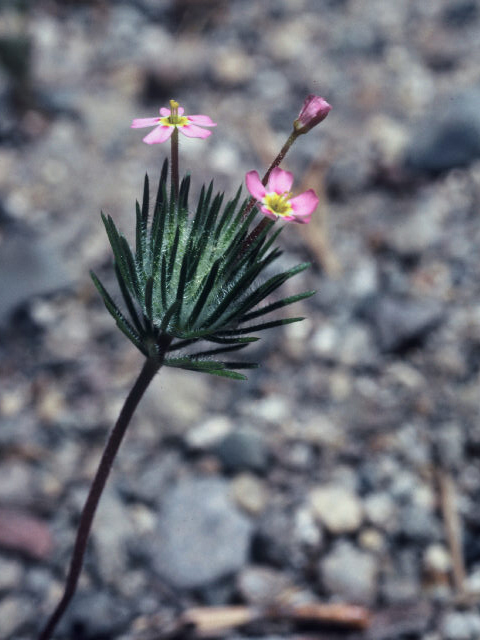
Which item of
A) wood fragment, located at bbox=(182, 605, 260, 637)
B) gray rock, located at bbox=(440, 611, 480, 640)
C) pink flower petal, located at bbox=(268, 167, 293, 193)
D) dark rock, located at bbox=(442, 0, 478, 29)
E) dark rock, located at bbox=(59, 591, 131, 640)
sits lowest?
gray rock, located at bbox=(440, 611, 480, 640)

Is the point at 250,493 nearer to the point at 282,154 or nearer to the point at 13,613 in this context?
the point at 13,613

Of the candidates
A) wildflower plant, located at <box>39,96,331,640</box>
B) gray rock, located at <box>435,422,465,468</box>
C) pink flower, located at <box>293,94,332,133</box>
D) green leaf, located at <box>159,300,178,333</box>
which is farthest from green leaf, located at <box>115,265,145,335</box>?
gray rock, located at <box>435,422,465,468</box>

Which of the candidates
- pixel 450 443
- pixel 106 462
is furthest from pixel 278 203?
pixel 450 443

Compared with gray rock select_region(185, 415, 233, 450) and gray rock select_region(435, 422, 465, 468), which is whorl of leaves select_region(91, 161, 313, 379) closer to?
gray rock select_region(185, 415, 233, 450)

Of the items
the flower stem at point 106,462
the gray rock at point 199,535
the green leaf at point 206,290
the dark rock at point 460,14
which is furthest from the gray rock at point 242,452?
the dark rock at point 460,14

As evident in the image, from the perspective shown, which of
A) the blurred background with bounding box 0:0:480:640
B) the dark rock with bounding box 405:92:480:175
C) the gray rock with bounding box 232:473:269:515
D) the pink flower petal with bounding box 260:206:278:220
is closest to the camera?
the pink flower petal with bounding box 260:206:278:220

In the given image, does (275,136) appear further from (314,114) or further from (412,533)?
(314,114)
